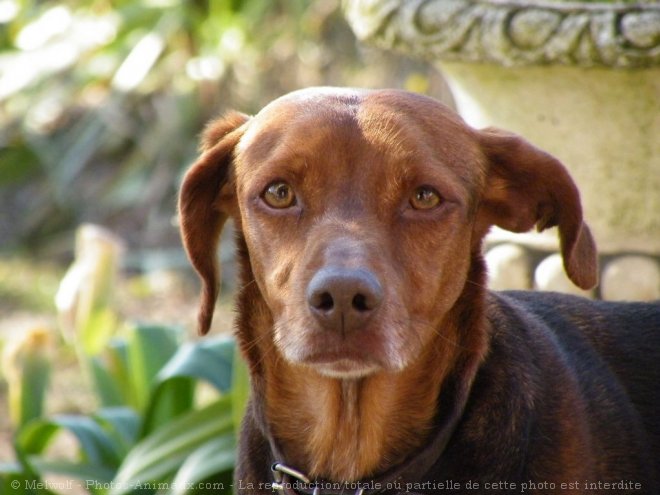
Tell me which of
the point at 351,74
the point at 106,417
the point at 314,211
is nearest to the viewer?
the point at 314,211

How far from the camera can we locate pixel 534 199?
9.75ft

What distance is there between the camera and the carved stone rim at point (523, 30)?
10.9ft

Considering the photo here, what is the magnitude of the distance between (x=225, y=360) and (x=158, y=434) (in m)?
0.41

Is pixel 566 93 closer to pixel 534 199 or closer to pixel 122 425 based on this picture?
pixel 534 199

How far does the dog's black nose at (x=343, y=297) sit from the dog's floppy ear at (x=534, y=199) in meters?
0.56

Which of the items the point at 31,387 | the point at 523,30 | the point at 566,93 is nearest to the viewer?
the point at 523,30

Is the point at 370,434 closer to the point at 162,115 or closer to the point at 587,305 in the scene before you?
the point at 587,305

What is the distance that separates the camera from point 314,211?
9.06ft

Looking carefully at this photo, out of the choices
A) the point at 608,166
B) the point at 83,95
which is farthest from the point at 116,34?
the point at 608,166

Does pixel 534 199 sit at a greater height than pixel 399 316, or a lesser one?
greater

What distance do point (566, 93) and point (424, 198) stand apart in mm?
1081

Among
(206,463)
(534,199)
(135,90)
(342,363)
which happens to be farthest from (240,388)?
(135,90)

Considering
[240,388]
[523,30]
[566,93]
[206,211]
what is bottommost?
[240,388]

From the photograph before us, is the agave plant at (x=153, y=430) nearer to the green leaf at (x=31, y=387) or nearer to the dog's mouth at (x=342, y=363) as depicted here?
the green leaf at (x=31, y=387)
